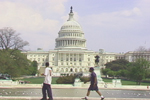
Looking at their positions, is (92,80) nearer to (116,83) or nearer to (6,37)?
(116,83)

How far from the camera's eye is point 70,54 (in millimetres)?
155500

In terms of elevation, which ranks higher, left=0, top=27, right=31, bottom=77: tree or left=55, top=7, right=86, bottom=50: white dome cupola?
left=55, top=7, right=86, bottom=50: white dome cupola

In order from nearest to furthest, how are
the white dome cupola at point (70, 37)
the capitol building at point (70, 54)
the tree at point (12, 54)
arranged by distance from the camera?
the tree at point (12, 54)
the capitol building at point (70, 54)
the white dome cupola at point (70, 37)

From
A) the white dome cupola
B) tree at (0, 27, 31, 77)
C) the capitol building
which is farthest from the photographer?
the white dome cupola

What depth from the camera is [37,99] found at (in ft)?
55.8

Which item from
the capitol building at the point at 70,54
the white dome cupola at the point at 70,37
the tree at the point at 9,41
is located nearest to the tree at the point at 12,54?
the tree at the point at 9,41

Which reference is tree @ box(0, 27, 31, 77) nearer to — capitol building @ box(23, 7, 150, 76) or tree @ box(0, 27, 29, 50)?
tree @ box(0, 27, 29, 50)

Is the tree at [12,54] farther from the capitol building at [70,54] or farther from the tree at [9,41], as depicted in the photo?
the capitol building at [70,54]

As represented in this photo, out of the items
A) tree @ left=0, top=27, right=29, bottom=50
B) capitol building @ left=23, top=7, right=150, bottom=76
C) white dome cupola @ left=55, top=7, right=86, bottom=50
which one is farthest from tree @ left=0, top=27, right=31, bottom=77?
white dome cupola @ left=55, top=7, right=86, bottom=50

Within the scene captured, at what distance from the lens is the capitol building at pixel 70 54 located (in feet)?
500

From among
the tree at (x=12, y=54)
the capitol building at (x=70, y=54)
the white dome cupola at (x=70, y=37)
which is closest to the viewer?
the tree at (x=12, y=54)

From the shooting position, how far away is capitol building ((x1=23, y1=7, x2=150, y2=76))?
152 m

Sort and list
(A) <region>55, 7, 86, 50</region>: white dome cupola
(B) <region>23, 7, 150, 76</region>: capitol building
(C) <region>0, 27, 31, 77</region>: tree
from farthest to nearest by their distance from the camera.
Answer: (A) <region>55, 7, 86, 50</region>: white dome cupola
(B) <region>23, 7, 150, 76</region>: capitol building
(C) <region>0, 27, 31, 77</region>: tree

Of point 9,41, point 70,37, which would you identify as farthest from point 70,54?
point 9,41
